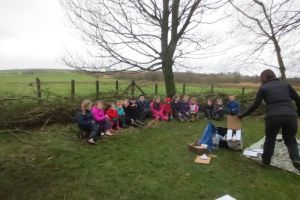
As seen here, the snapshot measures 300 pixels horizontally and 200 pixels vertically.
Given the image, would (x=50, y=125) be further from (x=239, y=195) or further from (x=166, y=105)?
(x=239, y=195)

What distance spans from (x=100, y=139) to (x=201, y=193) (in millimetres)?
3881

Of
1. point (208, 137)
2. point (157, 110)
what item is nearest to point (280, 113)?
point (208, 137)

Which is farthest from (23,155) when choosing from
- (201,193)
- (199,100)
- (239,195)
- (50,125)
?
(199,100)

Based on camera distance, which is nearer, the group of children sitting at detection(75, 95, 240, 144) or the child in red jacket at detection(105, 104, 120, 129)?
the group of children sitting at detection(75, 95, 240, 144)

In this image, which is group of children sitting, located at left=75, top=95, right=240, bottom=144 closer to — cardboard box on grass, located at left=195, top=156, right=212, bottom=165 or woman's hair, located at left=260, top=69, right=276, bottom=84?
cardboard box on grass, located at left=195, top=156, right=212, bottom=165

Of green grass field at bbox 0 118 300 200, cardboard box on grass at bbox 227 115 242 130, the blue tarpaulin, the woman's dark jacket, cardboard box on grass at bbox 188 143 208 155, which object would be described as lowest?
green grass field at bbox 0 118 300 200

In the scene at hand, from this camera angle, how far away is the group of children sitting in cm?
848

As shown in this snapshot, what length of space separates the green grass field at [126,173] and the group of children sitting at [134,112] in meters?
0.53

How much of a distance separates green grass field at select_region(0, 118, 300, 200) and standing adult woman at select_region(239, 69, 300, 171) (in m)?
0.59

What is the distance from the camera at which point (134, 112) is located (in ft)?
35.9

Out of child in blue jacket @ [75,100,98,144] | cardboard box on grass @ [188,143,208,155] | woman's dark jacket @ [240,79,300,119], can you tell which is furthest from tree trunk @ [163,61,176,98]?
woman's dark jacket @ [240,79,300,119]

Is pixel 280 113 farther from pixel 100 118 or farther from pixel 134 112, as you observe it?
pixel 134 112

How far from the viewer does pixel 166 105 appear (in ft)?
39.3

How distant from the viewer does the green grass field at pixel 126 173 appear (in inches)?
214
